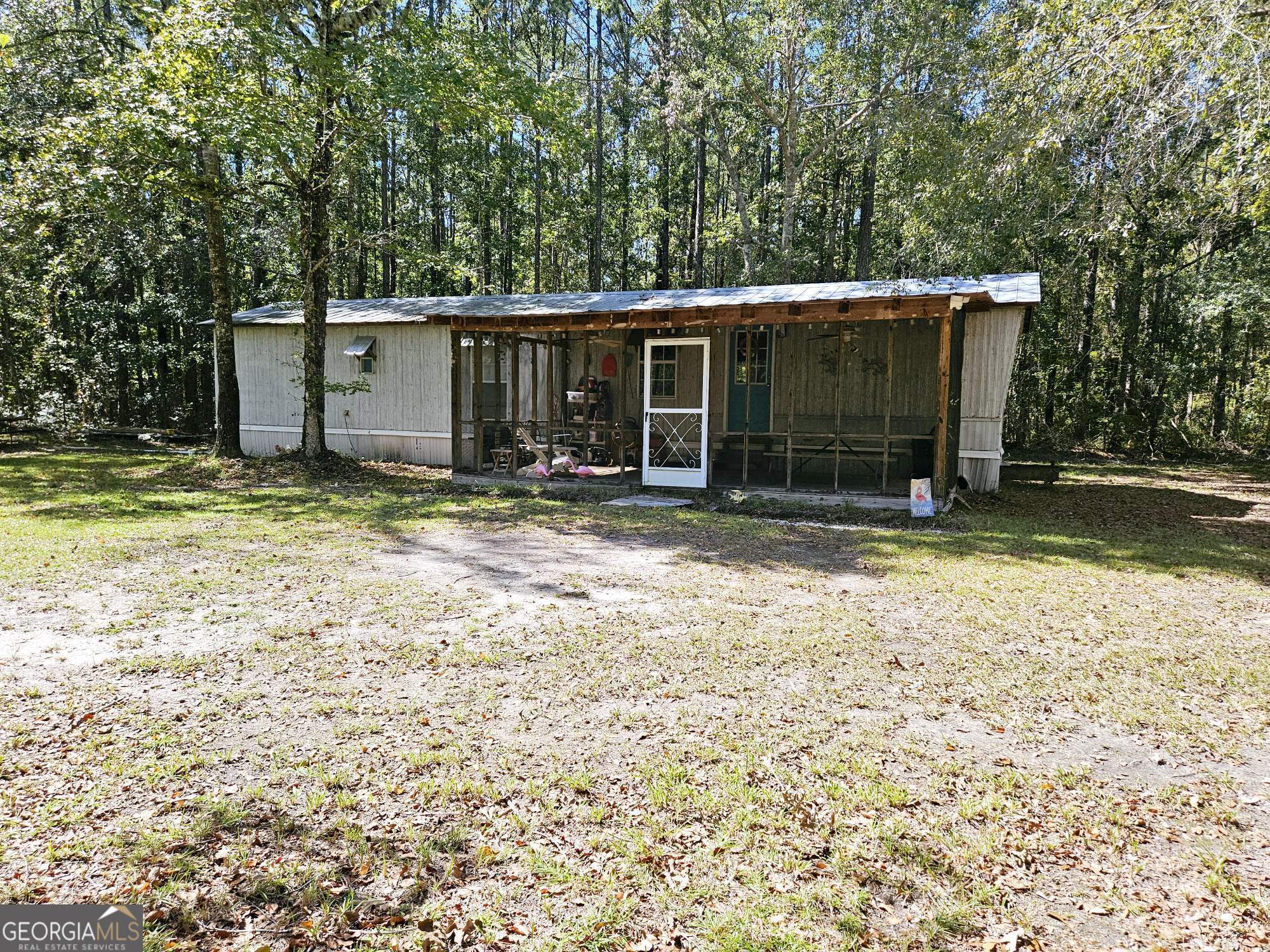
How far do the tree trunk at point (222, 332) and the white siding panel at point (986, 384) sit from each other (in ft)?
41.9

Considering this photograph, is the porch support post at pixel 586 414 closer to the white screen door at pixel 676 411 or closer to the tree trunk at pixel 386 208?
the white screen door at pixel 676 411

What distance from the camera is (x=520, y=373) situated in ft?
52.0

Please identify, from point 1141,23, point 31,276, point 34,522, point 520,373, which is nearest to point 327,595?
point 34,522

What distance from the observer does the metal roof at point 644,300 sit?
392 inches

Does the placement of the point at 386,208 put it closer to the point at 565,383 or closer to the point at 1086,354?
the point at 565,383

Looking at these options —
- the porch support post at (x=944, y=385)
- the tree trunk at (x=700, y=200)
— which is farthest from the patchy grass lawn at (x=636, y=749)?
the tree trunk at (x=700, y=200)

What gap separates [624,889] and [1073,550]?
693 cm

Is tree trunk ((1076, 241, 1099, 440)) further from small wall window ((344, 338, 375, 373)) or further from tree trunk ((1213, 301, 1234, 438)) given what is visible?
small wall window ((344, 338, 375, 373))

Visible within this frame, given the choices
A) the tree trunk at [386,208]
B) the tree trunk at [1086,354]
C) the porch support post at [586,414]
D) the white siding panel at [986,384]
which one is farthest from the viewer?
the tree trunk at [386,208]

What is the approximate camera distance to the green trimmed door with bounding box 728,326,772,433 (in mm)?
13164

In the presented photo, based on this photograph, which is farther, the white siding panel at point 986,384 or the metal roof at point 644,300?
the white siding panel at point 986,384

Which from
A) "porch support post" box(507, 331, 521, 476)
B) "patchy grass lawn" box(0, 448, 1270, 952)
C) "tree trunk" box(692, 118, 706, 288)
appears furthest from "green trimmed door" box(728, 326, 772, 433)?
"tree trunk" box(692, 118, 706, 288)

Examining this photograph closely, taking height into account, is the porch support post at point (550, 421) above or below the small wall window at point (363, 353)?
below

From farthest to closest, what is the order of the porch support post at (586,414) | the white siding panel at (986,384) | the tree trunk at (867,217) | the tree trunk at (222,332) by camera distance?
the tree trunk at (867,217) < the tree trunk at (222,332) < the porch support post at (586,414) < the white siding panel at (986,384)
